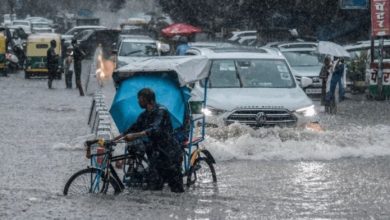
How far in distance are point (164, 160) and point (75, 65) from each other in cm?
2165

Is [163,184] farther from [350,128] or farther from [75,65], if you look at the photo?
[75,65]

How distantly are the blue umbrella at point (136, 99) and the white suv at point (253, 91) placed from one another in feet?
6.35

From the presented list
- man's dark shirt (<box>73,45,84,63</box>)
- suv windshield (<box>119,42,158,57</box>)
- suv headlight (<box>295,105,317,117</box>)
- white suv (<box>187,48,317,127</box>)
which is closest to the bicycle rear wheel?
white suv (<box>187,48,317,127</box>)

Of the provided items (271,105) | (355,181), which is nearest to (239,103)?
(271,105)

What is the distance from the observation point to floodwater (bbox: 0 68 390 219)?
1167cm

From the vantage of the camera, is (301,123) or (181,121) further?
(301,123)

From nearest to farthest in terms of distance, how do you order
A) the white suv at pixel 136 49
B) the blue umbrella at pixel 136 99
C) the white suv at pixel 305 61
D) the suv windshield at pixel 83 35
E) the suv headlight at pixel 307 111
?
the blue umbrella at pixel 136 99
the suv headlight at pixel 307 111
the white suv at pixel 305 61
the white suv at pixel 136 49
the suv windshield at pixel 83 35

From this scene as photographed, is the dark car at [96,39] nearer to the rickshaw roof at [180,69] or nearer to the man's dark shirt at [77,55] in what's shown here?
the man's dark shirt at [77,55]

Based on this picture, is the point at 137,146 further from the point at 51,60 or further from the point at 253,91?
the point at 51,60

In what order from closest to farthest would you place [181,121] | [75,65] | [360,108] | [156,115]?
[156,115] → [181,121] → [360,108] → [75,65]

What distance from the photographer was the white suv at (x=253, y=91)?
17.2 metres

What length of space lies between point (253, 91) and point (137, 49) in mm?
21722

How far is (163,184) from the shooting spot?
12914 millimetres

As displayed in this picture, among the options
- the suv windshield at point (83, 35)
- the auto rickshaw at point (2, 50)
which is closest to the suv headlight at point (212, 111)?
the auto rickshaw at point (2, 50)
